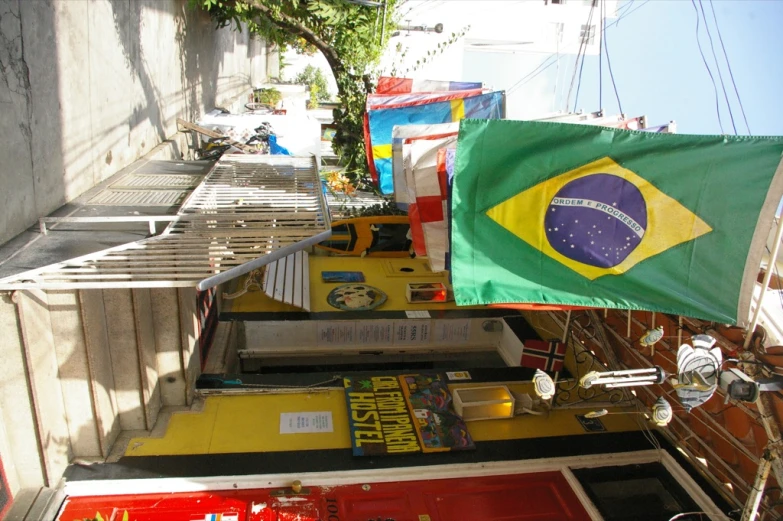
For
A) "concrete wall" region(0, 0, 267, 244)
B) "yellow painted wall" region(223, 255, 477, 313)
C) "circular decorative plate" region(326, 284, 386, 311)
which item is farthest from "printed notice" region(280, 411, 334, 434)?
"concrete wall" region(0, 0, 267, 244)

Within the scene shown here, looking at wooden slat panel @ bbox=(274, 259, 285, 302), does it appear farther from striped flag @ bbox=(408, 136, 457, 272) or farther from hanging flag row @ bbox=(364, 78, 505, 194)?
striped flag @ bbox=(408, 136, 457, 272)

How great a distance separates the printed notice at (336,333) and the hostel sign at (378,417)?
1338mm

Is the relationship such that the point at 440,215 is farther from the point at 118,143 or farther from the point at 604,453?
the point at 118,143

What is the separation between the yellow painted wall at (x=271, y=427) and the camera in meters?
5.91

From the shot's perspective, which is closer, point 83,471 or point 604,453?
point 83,471

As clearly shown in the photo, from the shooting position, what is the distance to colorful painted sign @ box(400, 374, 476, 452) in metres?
6.16

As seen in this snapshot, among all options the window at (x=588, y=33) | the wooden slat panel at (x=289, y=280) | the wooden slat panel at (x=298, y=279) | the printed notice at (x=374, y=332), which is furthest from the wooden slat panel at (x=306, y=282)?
the window at (x=588, y=33)

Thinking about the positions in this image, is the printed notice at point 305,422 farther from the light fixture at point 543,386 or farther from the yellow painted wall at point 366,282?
the light fixture at point 543,386

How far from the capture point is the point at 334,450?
600 cm

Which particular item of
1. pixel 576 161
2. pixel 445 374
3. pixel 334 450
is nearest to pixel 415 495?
pixel 334 450

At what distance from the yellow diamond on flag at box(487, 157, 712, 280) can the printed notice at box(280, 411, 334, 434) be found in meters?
3.52

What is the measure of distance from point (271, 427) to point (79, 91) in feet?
16.2

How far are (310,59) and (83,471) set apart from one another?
3942 cm

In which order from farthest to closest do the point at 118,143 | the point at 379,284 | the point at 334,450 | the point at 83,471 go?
1. the point at 379,284
2. the point at 118,143
3. the point at 334,450
4. the point at 83,471
